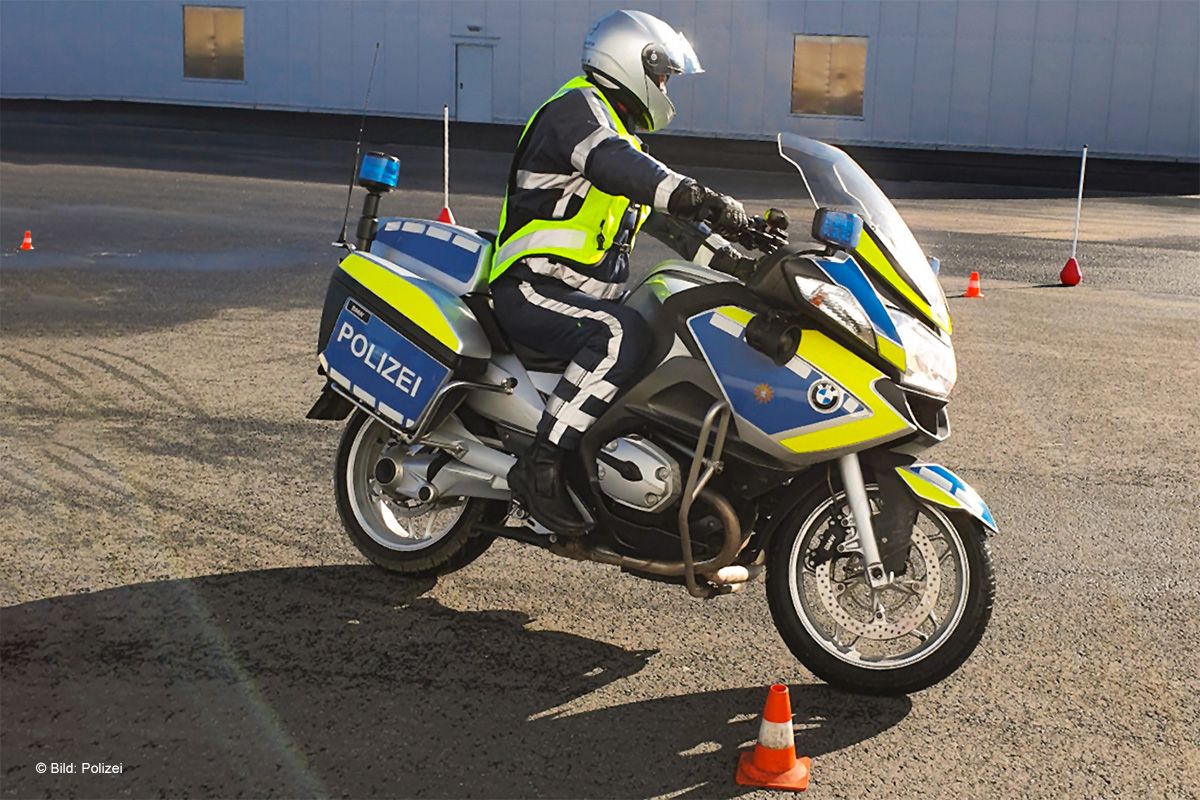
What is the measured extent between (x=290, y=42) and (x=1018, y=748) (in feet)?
122

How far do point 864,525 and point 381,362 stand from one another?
193 cm

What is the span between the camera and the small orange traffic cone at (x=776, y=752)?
4.36 m

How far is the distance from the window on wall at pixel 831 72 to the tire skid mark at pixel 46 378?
2857 cm

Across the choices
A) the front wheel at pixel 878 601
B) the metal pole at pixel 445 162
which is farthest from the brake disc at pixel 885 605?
the metal pole at pixel 445 162

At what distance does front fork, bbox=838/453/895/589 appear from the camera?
4.91 metres

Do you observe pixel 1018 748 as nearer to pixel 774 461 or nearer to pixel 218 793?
pixel 774 461

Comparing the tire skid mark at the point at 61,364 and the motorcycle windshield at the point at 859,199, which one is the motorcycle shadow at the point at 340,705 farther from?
the tire skid mark at the point at 61,364

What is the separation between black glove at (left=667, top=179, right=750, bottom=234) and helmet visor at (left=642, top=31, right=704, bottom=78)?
58 centimetres

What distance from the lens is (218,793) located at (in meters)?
4.25

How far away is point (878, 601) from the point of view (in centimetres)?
497

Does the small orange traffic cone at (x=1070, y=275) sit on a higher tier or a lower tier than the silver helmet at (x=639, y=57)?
lower

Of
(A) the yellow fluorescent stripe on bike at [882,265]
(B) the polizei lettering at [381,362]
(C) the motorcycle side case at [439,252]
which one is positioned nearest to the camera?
(A) the yellow fluorescent stripe on bike at [882,265]
